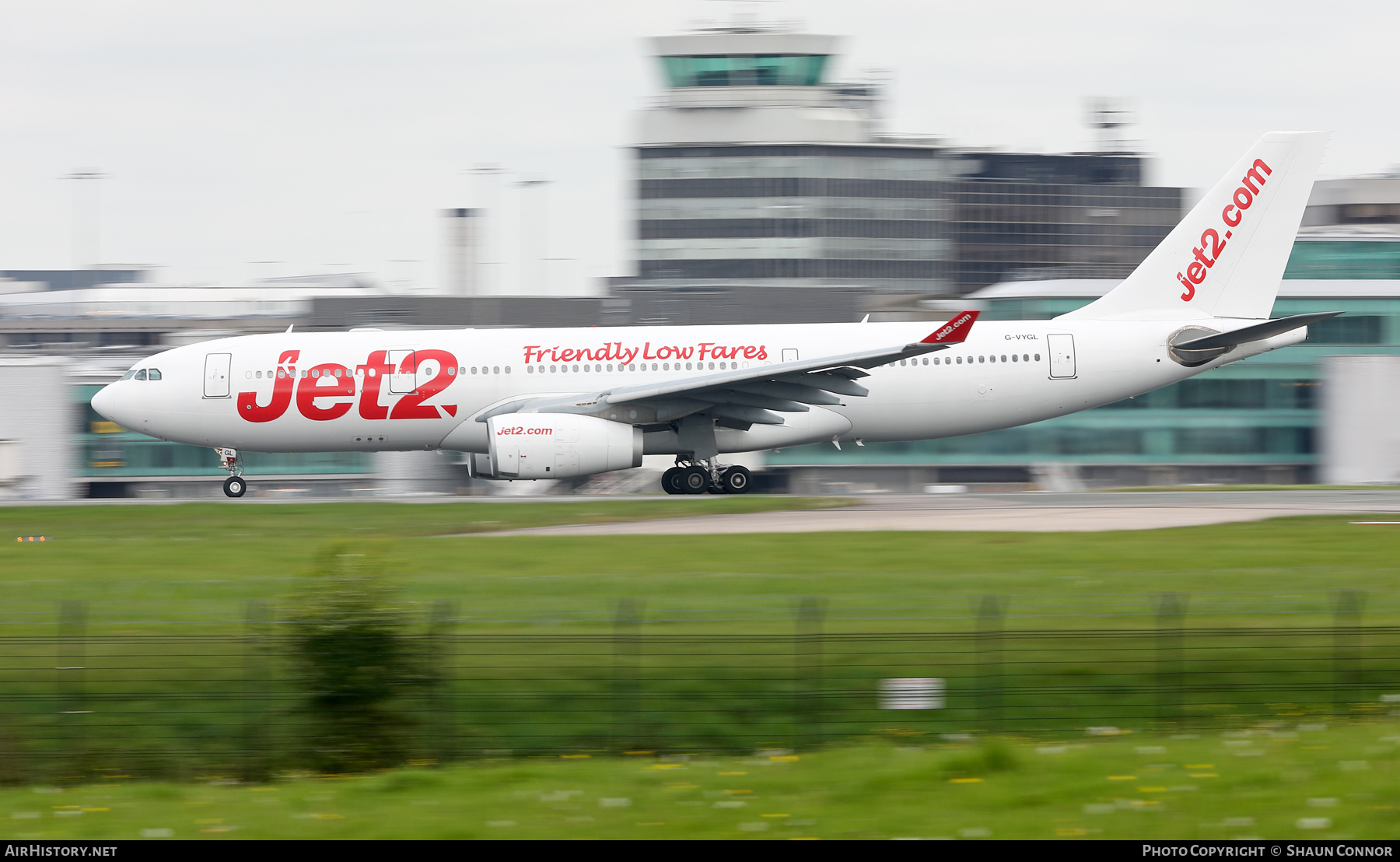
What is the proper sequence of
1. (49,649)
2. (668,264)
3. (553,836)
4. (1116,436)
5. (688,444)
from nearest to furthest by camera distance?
(553,836), (49,649), (688,444), (1116,436), (668,264)

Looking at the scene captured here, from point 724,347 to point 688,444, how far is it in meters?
2.20

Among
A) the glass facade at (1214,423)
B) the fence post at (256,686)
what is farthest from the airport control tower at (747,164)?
the fence post at (256,686)

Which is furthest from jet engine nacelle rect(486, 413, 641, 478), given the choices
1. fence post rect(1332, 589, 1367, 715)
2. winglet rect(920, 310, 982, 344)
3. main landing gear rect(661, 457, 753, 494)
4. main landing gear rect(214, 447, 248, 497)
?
fence post rect(1332, 589, 1367, 715)

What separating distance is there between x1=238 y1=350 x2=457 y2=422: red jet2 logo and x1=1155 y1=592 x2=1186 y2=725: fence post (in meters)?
18.9

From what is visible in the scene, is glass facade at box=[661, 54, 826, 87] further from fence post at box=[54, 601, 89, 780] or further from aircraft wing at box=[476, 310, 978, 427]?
fence post at box=[54, 601, 89, 780]

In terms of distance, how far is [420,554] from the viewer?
19266 millimetres

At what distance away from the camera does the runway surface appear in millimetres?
22156

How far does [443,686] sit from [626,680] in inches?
67.7

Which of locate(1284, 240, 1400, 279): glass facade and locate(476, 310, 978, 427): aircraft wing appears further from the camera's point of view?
locate(1284, 240, 1400, 279): glass facade

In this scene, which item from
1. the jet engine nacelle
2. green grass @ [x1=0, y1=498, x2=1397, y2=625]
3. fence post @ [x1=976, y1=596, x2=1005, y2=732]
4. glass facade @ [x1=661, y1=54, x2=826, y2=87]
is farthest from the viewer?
glass facade @ [x1=661, y1=54, x2=826, y2=87]

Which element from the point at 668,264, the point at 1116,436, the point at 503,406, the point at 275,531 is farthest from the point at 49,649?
the point at 668,264

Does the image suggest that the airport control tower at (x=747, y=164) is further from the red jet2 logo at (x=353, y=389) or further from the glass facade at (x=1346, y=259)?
the red jet2 logo at (x=353, y=389)
